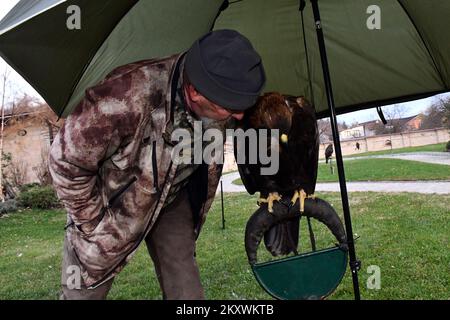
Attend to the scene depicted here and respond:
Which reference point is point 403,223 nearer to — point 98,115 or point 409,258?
point 409,258

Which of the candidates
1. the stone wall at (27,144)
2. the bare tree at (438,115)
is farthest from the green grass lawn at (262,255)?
the bare tree at (438,115)

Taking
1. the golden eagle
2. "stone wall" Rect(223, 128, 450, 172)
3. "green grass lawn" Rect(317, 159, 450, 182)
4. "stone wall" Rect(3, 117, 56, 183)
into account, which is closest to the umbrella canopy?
the golden eagle

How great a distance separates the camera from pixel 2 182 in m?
15.7

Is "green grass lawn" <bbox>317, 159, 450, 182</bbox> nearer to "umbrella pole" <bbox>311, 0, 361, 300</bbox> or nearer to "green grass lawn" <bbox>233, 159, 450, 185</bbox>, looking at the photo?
"green grass lawn" <bbox>233, 159, 450, 185</bbox>

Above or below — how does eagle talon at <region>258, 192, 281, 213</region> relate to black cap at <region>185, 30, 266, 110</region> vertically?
below

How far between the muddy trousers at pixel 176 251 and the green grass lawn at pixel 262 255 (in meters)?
1.98

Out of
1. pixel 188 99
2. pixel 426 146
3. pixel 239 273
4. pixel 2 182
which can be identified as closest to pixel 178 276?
pixel 188 99

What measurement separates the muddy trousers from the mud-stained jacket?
0.72 feet

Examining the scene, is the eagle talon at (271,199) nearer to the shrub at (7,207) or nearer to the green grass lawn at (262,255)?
the green grass lawn at (262,255)

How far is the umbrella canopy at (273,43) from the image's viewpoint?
6.93ft

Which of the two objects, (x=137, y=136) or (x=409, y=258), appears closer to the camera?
(x=137, y=136)

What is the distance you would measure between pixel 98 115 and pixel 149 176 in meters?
0.32

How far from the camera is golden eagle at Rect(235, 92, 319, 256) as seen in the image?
2551 millimetres
